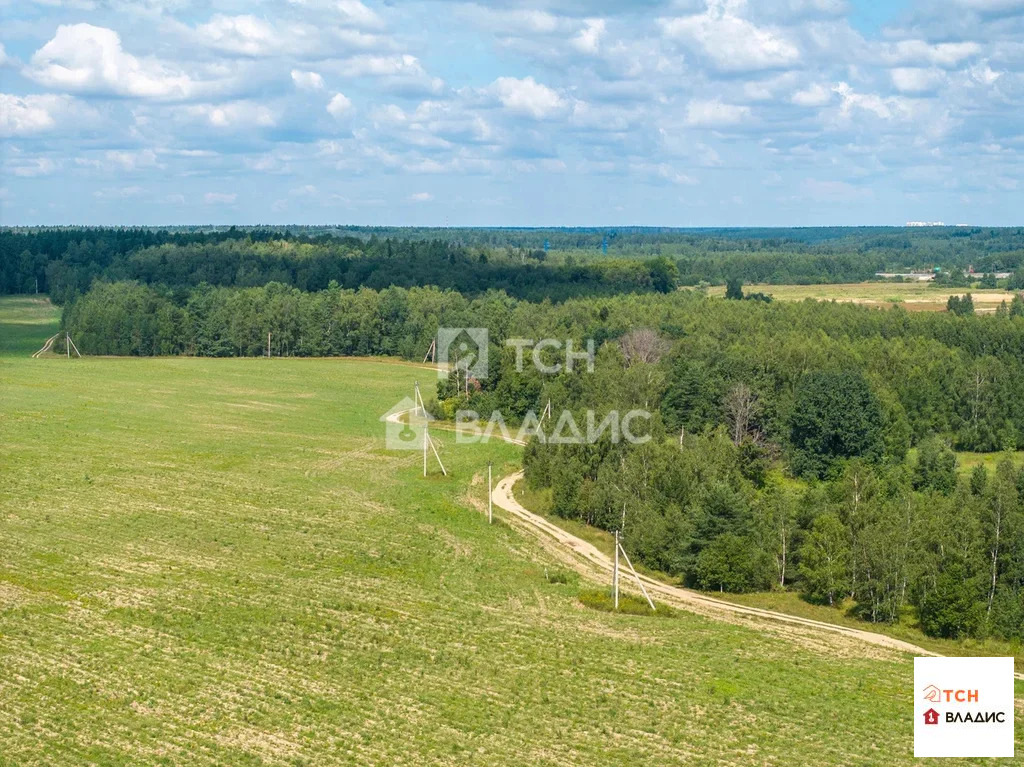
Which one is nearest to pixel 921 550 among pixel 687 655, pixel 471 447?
pixel 687 655

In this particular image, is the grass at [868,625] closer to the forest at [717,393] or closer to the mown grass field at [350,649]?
the forest at [717,393]

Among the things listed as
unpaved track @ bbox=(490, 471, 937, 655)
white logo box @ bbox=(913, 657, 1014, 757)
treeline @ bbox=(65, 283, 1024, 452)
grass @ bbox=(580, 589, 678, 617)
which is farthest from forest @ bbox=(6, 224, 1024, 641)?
white logo box @ bbox=(913, 657, 1014, 757)

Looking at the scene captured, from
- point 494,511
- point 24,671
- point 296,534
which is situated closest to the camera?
point 24,671

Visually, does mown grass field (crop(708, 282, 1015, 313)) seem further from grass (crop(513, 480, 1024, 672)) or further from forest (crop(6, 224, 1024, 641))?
grass (crop(513, 480, 1024, 672))

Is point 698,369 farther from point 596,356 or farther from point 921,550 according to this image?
point 921,550

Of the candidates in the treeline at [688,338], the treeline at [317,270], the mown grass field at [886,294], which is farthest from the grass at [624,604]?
the mown grass field at [886,294]

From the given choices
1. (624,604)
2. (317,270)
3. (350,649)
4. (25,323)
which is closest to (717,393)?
(624,604)
